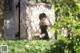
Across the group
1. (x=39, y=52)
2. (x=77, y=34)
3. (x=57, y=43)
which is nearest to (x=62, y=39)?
(x=77, y=34)

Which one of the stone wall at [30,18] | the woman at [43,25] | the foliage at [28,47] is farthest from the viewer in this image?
the woman at [43,25]

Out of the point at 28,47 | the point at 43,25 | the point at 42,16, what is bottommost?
the point at 43,25

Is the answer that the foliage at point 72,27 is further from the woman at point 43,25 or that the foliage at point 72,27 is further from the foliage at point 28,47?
the woman at point 43,25

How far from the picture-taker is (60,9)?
12797 millimetres

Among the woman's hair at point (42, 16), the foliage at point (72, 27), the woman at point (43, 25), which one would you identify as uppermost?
the foliage at point (72, 27)

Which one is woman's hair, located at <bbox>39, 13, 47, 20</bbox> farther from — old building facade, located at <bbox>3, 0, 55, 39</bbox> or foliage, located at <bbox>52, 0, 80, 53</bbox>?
foliage, located at <bbox>52, 0, 80, 53</bbox>

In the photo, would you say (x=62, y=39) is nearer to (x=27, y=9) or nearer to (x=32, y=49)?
(x=32, y=49)


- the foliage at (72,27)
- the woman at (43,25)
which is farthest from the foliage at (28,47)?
the woman at (43,25)

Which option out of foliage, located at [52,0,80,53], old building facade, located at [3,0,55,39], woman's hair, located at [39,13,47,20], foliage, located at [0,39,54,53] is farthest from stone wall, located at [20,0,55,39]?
foliage, located at [52,0,80,53]

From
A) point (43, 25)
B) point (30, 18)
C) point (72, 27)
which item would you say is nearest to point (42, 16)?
point (43, 25)

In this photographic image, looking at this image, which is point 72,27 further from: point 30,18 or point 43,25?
point 43,25

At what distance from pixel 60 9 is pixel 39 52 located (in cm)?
276

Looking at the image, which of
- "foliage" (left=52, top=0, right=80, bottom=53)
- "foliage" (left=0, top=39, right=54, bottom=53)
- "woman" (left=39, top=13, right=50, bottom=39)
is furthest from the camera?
"woman" (left=39, top=13, right=50, bottom=39)

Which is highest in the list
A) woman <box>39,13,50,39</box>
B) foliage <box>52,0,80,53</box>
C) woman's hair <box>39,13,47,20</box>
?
foliage <box>52,0,80,53</box>
